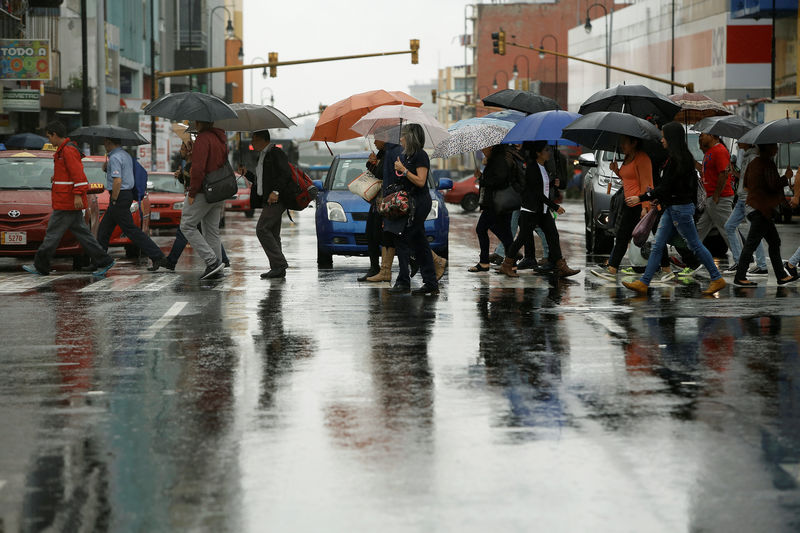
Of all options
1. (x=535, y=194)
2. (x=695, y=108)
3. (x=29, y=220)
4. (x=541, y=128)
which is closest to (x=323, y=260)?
(x=535, y=194)

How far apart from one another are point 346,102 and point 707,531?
14.0 m

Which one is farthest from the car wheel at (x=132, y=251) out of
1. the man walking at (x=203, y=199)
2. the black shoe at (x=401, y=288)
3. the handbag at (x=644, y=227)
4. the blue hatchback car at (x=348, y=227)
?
the handbag at (x=644, y=227)

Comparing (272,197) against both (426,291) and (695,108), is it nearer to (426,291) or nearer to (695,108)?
(426,291)

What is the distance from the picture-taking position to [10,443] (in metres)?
6.53

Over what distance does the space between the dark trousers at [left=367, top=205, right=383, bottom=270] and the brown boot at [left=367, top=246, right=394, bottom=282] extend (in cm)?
29

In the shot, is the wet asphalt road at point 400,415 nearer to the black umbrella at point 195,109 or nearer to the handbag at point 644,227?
the handbag at point 644,227

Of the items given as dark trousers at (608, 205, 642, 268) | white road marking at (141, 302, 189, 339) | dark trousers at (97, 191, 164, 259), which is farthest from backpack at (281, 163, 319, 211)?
dark trousers at (608, 205, 642, 268)

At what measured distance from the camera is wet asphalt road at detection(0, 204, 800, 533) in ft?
17.4

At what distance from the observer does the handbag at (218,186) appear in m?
15.9

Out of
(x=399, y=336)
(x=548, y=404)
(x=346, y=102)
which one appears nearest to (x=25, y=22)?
(x=346, y=102)

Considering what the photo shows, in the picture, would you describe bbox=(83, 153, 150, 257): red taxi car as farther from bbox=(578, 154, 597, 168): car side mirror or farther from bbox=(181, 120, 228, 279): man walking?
bbox=(578, 154, 597, 168): car side mirror

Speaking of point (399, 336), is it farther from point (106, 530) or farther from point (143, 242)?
point (143, 242)

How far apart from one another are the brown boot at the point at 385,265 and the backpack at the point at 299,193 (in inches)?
52.2

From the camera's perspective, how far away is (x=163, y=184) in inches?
1313
